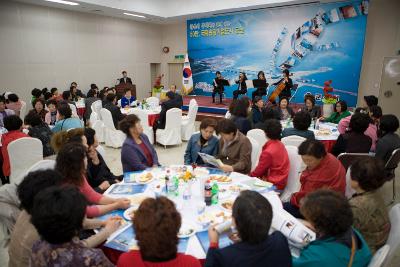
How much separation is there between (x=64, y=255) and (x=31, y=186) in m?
0.54

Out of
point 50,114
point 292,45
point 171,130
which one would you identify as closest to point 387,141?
point 171,130

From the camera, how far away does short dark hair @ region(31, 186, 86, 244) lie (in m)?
1.42

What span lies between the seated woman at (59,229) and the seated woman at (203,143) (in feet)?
7.07

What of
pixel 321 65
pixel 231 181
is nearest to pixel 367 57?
pixel 321 65

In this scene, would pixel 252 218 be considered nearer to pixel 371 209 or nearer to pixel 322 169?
pixel 371 209

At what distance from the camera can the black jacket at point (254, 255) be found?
139cm

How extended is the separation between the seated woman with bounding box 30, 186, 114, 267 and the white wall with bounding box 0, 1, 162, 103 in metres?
9.33

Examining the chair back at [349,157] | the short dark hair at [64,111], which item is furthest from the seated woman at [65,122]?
the chair back at [349,157]

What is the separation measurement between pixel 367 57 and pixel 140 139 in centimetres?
894

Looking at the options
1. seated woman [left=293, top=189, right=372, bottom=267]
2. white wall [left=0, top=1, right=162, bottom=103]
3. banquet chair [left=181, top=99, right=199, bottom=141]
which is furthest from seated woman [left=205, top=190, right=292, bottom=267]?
white wall [left=0, top=1, right=162, bottom=103]

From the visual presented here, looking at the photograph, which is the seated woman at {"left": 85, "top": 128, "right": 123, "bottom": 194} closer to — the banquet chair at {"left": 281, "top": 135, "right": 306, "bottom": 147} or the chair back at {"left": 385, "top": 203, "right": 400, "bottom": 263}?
the banquet chair at {"left": 281, "top": 135, "right": 306, "bottom": 147}

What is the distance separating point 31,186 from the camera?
1743mm

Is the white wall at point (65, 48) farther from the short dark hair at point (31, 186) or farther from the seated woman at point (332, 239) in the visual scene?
the seated woman at point (332, 239)

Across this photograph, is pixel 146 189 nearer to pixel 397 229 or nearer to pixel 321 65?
pixel 397 229
